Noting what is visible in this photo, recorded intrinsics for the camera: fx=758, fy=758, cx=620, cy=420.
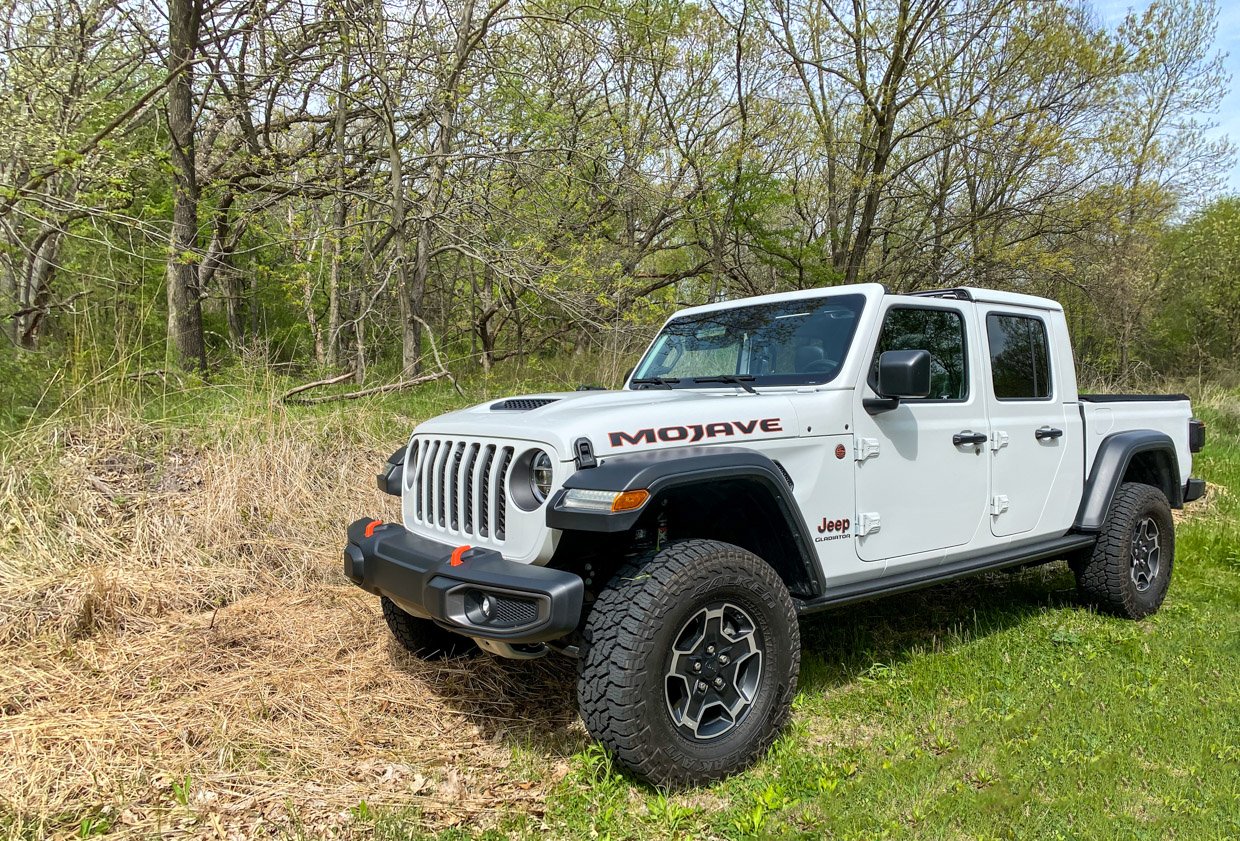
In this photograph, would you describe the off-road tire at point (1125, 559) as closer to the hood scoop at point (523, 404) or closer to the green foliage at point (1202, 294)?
the hood scoop at point (523, 404)

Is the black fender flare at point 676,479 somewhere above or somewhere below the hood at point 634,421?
below

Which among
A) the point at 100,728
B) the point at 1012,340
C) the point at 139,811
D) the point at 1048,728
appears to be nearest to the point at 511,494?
the point at 139,811

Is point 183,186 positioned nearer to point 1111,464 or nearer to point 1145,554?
point 1111,464

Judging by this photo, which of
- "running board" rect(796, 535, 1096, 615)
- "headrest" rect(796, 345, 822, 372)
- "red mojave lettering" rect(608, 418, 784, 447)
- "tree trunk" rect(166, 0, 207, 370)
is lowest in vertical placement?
"running board" rect(796, 535, 1096, 615)

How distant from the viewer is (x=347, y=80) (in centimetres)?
878

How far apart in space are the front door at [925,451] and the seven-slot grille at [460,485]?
1556mm

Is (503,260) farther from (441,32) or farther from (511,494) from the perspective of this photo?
(511,494)

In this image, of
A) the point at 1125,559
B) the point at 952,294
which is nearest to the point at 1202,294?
the point at 1125,559

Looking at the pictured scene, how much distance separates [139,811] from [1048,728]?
351cm

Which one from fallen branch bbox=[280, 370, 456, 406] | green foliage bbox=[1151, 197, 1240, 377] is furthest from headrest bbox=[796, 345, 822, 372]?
green foliage bbox=[1151, 197, 1240, 377]

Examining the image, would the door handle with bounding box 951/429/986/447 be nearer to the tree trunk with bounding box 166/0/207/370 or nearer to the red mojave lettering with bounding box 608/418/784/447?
the red mojave lettering with bounding box 608/418/784/447

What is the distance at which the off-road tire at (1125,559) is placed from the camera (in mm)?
4461

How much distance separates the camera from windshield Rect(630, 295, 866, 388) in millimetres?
3543

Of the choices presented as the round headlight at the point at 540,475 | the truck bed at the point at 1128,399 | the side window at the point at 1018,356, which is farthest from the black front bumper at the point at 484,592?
the truck bed at the point at 1128,399
